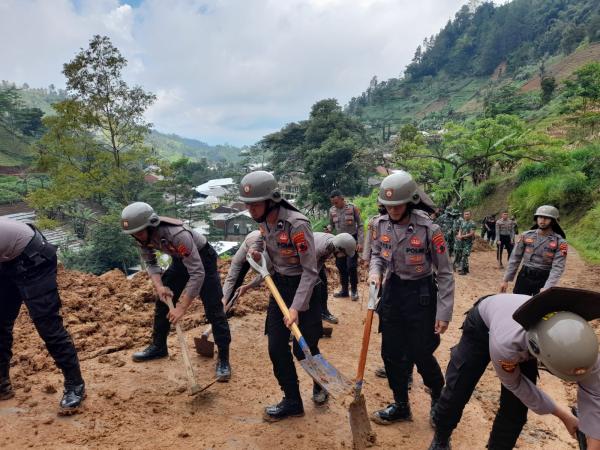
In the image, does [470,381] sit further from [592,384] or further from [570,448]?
[570,448]

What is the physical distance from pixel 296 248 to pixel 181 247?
1077 mm

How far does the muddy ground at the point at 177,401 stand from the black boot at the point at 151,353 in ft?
0.24

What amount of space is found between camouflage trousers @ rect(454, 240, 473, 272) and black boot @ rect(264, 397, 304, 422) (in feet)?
25.9

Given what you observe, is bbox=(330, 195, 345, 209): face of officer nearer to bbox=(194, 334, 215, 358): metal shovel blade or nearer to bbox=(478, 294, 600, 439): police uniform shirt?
bbox=(194, 334, 215, 358): metal shovel blade

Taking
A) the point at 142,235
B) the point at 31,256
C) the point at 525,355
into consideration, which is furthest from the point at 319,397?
the point at 31,256

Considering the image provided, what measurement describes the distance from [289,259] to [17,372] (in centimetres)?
287

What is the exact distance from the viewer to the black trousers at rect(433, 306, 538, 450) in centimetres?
250

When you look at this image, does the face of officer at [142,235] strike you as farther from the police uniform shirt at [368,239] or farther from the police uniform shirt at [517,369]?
the police uniform shirt at [517,369]

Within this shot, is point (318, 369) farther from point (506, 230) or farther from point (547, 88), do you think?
point (547, 88)

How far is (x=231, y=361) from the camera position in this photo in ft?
14.3

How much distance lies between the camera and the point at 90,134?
53.2 ft

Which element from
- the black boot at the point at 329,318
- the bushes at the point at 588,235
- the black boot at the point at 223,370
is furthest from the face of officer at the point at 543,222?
the bushes at the point at 588,235

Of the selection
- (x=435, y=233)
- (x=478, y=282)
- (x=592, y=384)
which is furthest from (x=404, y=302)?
(x=478, y=282)

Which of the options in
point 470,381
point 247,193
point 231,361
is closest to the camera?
point 470,381
